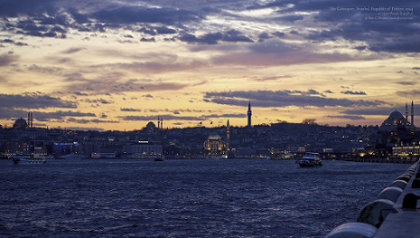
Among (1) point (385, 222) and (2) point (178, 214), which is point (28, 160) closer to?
(2) point (178, 214)

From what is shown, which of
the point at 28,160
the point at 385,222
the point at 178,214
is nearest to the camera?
the point at 385,222

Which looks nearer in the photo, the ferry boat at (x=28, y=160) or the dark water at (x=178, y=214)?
the dark water at (x=178, y=214)

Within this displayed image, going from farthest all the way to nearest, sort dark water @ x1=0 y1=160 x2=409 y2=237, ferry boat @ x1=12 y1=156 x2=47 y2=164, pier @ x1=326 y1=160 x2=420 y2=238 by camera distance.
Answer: ferry boat @ x1=12 y1=156 x2=47 y2=164 < dark water @ x1=0 y1=160 x2=409 y2=237 < pier @ x1=326 y1=160 x2=420 y2=238

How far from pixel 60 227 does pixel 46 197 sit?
19274mm

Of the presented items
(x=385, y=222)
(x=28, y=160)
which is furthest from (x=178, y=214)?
(x=28, y=160)

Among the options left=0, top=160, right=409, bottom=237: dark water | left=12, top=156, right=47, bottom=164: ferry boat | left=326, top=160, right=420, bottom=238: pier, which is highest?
left=326, top=160, right=420, bottom=238: pier

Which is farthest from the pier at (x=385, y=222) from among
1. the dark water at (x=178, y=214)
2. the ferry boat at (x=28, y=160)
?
the ferry boat at (x=28, y=160)

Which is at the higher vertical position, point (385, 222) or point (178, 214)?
point (385, 222)

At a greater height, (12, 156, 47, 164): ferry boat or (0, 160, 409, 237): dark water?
(0, 160, 409, 237): dark water

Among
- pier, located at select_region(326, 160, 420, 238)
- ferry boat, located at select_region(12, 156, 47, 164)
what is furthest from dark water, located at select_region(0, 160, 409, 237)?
ferry boat, located at select_region(12, 156, 47, 164)

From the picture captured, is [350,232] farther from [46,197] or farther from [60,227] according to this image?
[46,197]

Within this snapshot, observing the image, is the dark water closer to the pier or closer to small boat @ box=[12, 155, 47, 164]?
the pier

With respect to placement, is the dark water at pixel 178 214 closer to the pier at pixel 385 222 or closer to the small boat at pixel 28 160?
the pier at pixel 385 222

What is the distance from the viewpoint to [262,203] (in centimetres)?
3781
